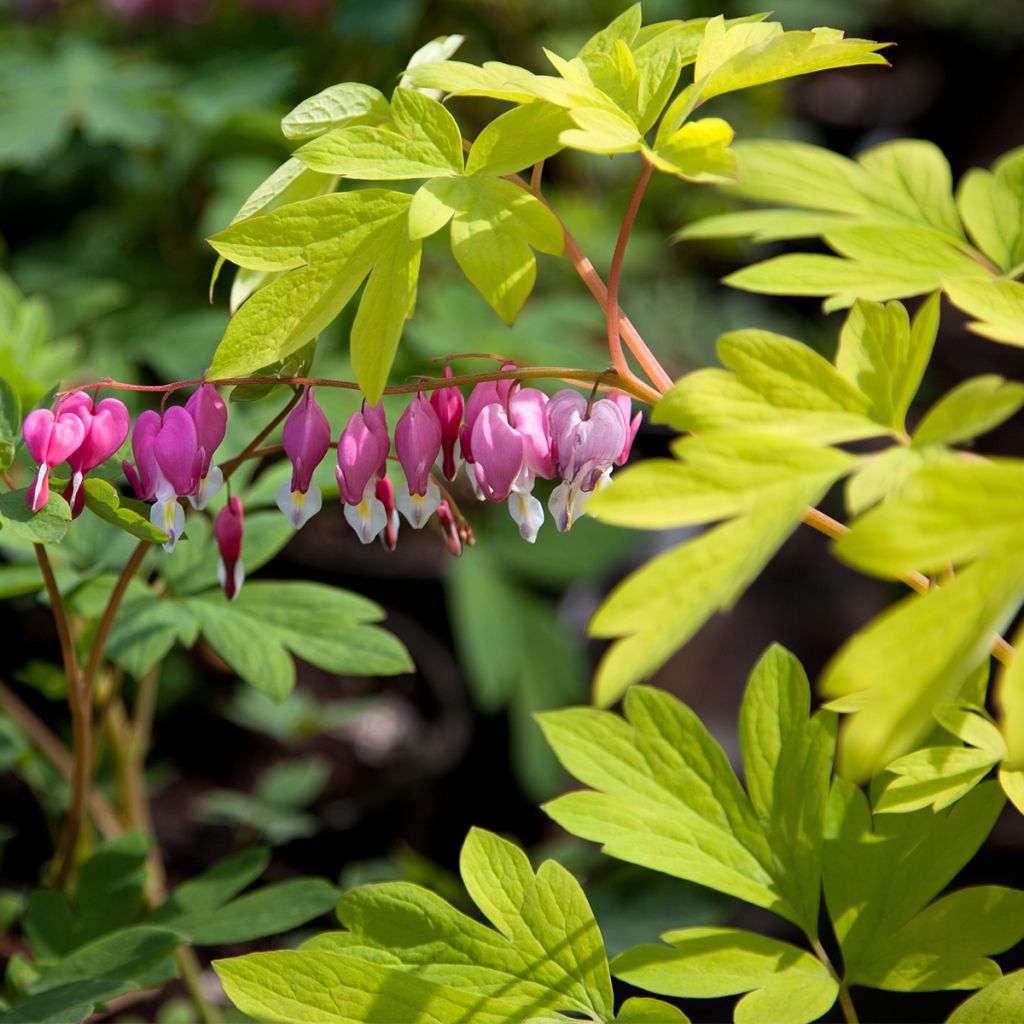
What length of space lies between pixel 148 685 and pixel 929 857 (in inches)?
35.3

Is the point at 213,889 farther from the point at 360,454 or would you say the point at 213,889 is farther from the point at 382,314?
the point at 382,314

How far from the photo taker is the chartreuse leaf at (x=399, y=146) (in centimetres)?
63

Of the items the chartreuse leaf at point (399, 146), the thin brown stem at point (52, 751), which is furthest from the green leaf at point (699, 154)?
the thin brown stem at point (52, 751)

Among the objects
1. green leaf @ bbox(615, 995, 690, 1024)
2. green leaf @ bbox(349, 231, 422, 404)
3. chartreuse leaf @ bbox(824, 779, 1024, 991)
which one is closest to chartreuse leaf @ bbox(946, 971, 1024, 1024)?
chartreuse leaf @ bbox(824, 779, 1024, 991)

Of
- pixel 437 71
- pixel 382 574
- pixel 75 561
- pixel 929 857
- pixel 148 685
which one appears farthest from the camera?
pixel 382 574

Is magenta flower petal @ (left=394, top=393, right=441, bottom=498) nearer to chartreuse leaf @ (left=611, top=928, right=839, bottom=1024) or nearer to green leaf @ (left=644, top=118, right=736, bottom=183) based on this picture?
→ green leaf @ (left=644, top=118, right=736, bottom=183)

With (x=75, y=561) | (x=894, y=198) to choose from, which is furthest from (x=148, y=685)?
(x=894, y=198)

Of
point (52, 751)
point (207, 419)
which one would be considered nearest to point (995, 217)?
point (207, 419)

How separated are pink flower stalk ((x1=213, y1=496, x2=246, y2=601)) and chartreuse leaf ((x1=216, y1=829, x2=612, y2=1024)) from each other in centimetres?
26

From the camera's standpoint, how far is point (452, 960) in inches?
28.7

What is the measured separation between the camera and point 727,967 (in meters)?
0.72

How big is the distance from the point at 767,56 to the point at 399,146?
23 cm

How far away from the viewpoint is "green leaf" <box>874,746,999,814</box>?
718 millimetres

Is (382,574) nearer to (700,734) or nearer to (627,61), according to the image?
(700,734)
